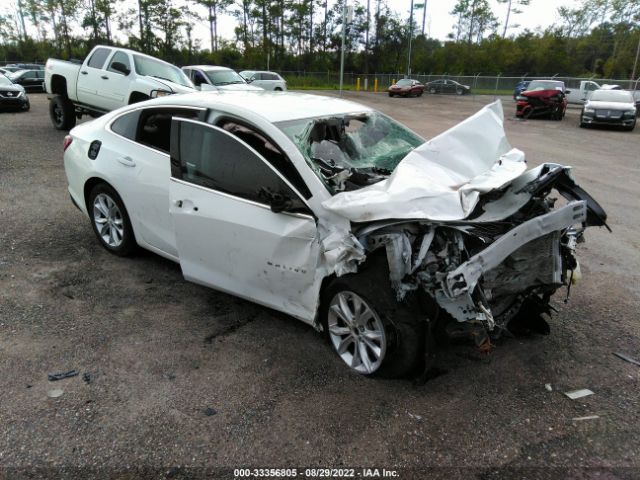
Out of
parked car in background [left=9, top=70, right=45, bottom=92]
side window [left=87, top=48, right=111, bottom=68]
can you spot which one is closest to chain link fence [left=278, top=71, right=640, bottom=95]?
parked car in background [left=9, top=70, right=45, bottom=92]

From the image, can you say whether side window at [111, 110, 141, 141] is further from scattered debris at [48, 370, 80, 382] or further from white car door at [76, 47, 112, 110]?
white car door at [76, 47, 112, 110]

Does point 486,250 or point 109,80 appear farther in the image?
point 109,80

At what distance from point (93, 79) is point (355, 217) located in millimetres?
10133

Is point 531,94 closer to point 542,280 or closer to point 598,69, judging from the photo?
point 542,280

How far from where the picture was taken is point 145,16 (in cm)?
5234

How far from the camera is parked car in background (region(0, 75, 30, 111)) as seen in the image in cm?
1547

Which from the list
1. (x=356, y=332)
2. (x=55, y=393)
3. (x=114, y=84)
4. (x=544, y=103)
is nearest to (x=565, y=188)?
(x=356, y=332)

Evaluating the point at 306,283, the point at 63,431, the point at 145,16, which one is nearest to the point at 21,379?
the point at 63,431

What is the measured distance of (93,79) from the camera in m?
10.8

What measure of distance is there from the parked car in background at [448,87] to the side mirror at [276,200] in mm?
39731

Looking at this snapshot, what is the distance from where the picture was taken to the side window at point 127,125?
4376 mm

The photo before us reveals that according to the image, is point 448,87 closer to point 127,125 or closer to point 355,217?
point 127,125

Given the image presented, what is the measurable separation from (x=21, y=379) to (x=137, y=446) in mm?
1061

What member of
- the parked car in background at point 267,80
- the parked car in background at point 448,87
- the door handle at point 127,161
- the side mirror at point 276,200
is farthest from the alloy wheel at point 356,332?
the parked car in background at point 448,87
